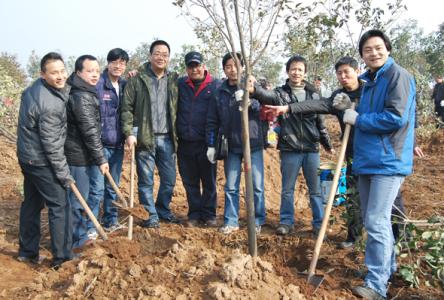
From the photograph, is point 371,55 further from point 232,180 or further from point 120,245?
point 120,245

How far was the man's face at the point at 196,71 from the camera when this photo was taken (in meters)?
5.17

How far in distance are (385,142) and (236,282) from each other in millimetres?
1486

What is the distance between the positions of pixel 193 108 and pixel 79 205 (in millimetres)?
1710

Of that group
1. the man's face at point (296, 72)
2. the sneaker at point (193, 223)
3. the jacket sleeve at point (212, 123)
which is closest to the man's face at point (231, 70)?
the jacket sleeve at point (212, 123)

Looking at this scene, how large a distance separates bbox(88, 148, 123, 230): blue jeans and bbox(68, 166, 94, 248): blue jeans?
0.14 meters

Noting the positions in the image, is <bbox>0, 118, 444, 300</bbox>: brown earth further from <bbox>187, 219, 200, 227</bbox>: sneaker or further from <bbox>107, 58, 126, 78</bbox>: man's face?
<bbox>107, 58, 126, 78</bbox>: man's face

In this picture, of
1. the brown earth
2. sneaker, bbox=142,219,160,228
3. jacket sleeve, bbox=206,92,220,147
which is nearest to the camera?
the brown earth

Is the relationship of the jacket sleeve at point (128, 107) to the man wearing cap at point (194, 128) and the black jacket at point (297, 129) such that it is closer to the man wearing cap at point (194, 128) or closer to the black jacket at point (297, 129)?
the man wearing cap at point (194, 128)

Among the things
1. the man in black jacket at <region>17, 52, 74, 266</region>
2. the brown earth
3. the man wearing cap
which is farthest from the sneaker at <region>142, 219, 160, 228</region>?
the man in black jacket at <region>17, 52, 74, 266</region>

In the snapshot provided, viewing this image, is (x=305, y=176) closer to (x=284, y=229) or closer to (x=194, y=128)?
(x=284, y=229)

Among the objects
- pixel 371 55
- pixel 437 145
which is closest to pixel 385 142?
pixel 371 55

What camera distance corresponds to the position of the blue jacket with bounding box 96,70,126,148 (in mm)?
4996

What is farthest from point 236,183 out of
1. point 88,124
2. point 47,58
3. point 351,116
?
point 47,58

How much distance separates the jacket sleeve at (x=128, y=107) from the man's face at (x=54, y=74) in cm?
101
